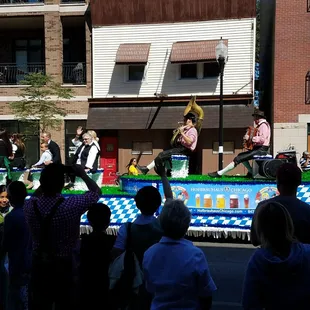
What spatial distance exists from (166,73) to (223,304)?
15.1 m

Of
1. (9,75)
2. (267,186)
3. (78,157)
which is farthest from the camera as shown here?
(9,75)

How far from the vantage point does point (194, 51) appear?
1881cm

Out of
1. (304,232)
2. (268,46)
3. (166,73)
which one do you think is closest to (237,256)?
(304,232)

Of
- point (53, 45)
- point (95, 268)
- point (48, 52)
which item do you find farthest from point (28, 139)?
point (95, 268)

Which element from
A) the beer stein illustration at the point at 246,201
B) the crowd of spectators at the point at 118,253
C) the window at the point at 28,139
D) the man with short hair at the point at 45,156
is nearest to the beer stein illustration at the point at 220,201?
the beer stein illustration at the point at 246,201

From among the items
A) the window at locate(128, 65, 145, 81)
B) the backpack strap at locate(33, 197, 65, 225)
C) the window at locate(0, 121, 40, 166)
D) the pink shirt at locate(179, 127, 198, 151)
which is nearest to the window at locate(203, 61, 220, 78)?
the window at locate(128, 65, 145, 81)

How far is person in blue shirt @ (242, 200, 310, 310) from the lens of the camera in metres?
2.53

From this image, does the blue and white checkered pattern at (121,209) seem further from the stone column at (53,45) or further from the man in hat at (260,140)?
the stone column at (53,45)

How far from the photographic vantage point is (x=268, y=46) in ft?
73.1

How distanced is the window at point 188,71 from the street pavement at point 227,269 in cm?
1168

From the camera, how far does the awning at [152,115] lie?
18.7 m

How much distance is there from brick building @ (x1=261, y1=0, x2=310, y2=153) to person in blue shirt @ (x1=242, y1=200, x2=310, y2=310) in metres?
16.6

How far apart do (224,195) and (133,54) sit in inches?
459

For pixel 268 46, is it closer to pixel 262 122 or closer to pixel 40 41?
pixel 40 41
